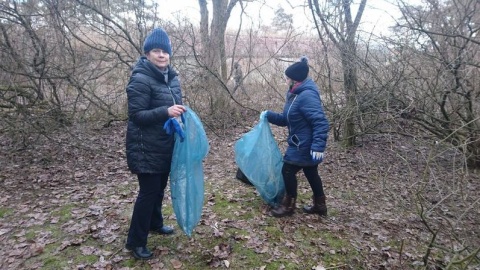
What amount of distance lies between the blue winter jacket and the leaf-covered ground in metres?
0.71

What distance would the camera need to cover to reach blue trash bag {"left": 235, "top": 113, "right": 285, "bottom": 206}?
3812 millimetres

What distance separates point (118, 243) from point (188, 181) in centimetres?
98

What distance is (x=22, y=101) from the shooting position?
669 cm

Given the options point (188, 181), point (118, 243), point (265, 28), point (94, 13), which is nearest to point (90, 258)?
point (118, 243)

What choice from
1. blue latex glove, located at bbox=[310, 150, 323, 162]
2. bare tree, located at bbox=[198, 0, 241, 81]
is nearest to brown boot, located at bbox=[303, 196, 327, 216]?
blue latex glove, located at bbox=[310, 150, 323, 162]

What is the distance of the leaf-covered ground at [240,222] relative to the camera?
3002mm

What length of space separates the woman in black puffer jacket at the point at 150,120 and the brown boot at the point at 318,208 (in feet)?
5.89

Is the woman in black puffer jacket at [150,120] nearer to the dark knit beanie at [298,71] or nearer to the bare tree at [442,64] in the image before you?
the dark knit beanie at [298,71]

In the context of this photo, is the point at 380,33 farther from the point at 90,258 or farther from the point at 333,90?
the point at 90,258

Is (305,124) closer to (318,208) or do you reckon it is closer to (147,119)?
(318,208)

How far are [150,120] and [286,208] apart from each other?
75.2 inches

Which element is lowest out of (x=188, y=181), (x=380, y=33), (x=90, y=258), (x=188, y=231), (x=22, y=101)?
(x=90, y=258)

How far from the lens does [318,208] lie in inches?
152

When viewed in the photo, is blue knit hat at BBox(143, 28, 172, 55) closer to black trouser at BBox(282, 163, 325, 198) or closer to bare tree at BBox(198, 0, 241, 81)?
black trouser at BBox(282, 163, 325, 198)
